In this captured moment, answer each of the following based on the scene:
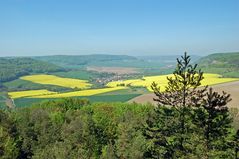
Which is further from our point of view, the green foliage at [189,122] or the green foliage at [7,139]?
the green foliage at [7,139]

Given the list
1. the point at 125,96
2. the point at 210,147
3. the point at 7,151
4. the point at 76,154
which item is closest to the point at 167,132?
the point at 210,147

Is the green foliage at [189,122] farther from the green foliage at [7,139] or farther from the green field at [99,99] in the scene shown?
the green field at [99,99]

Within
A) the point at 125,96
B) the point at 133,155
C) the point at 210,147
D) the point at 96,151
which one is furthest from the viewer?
the point at 125,96

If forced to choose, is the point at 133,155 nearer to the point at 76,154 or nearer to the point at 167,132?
the point at 76,154

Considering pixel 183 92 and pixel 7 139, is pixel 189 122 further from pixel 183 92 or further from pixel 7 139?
pixel 7 139

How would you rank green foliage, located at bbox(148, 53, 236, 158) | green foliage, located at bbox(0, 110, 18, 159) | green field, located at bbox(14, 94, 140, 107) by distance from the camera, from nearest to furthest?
green foliage, located at bbox(148, 53, 236, 158) → green foliage, located at bbox(0, 110, 18, 159) → green field, located at bbox(14, 94, 140, 107)

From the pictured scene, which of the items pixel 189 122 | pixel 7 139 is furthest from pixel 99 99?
pixel 189 122

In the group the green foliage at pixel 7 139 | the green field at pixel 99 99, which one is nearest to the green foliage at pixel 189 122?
the green foliage at pixel 7 139

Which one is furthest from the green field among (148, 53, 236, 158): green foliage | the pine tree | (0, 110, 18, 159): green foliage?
the pine tree

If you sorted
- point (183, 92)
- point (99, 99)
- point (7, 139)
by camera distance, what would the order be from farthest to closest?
1. point (99, 99)
2. point (7, 139)
3. point (183, 92)

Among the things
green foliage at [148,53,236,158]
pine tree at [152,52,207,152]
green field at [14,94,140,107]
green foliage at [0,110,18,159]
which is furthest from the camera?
green field at [14,94,140,107]

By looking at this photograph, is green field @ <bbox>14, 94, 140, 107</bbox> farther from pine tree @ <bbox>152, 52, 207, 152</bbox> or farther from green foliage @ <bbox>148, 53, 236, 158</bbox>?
pine tree @ <bbox>152, 52, 207, 152</bbox>
